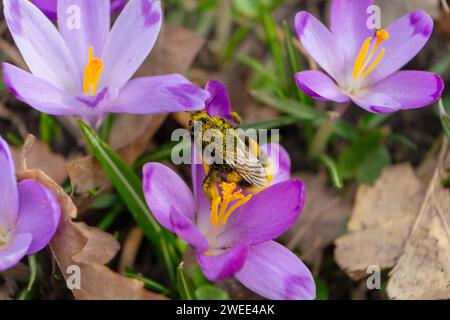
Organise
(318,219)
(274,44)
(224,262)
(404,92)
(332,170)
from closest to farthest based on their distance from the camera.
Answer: (224,262), (404,92), (332,170), (318,219), (274,44)

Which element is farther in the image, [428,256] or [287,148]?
[287,148]

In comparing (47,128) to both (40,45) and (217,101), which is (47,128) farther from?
(217,101)

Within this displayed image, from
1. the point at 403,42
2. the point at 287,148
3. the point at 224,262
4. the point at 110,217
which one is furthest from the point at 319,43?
the point at 110,217

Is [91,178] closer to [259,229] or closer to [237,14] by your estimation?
[259,229]

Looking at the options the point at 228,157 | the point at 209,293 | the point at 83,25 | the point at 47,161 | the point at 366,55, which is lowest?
the point at 209,293

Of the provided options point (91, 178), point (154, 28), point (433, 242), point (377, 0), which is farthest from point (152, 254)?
point (377, 0)

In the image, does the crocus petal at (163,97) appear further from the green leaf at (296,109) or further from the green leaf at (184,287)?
the green leaf at (296,109)
